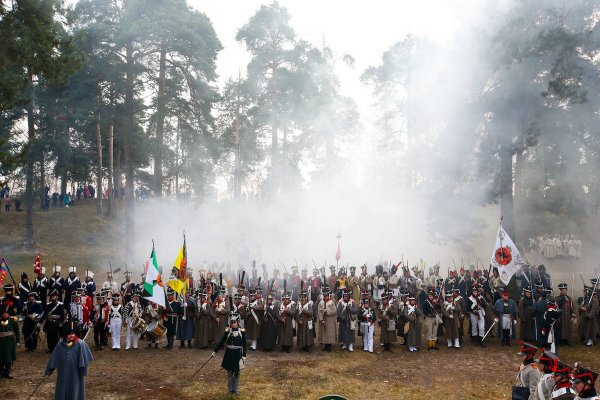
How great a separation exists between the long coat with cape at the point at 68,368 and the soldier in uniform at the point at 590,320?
574 inches

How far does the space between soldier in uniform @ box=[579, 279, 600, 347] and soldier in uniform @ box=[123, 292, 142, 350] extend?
14129 mm

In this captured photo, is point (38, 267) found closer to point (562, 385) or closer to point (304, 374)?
point (304, 374)

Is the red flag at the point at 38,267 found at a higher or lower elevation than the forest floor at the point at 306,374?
higher

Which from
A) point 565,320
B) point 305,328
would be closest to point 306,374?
point 305,328

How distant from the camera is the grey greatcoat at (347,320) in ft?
48.1

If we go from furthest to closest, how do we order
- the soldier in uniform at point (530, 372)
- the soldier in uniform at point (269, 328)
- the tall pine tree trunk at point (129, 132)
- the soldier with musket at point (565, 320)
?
the tall pine tree trunk at point (129, 132)
the soldier with musket at point (565, 320)
the soldier in uniform at point (269, 328)
the soldier in uniform at point (530, 372)

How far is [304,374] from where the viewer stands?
12.2 m

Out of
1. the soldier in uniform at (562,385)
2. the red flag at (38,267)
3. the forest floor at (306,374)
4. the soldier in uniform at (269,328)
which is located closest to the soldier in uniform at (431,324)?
the forest floor at (306,374)

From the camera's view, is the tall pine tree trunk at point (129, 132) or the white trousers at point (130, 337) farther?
the tall pine tree trunk at point (129, 132)

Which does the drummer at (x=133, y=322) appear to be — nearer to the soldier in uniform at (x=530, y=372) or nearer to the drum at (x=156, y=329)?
the drum at (x=156, y=329)

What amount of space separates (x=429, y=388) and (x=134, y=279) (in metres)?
19.9

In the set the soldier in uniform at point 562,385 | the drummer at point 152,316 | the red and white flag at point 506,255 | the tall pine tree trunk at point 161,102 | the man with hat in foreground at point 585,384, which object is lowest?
the drummer at point 152,316

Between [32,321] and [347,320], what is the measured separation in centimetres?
964

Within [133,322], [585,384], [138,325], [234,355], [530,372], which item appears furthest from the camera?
[133,322]
